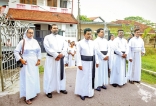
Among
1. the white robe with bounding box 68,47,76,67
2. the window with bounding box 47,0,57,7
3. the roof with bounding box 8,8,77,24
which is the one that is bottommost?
the white robe with bounding box 68,47,76,67

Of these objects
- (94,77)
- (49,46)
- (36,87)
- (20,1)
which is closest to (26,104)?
(36,87)

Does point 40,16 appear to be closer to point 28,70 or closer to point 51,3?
point 51,3

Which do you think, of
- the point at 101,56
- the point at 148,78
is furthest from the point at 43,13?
the point at 101,56

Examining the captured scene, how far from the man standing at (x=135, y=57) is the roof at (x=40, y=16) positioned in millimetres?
12589

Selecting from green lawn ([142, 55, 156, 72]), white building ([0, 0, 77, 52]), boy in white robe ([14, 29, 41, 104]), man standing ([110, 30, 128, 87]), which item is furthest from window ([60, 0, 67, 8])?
boy in white robe ([14, 29, 41, 104])

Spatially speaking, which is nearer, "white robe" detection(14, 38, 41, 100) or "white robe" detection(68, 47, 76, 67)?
"white robe" detection(14, 38, 41, 100)

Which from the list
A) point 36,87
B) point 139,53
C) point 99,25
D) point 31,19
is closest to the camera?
point 36,87

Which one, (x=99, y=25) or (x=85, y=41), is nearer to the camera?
(x=85, y=41)

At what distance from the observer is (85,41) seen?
4930 millimetres

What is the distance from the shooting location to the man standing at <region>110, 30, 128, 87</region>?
5.95 metres

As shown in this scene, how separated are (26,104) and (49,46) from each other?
5.64 ft

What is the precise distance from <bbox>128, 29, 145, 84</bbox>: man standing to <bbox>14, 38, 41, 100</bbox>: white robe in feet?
12.4

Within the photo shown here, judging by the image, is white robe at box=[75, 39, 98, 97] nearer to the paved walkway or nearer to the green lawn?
the paved walkway

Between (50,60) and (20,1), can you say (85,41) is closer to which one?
(50,60)
